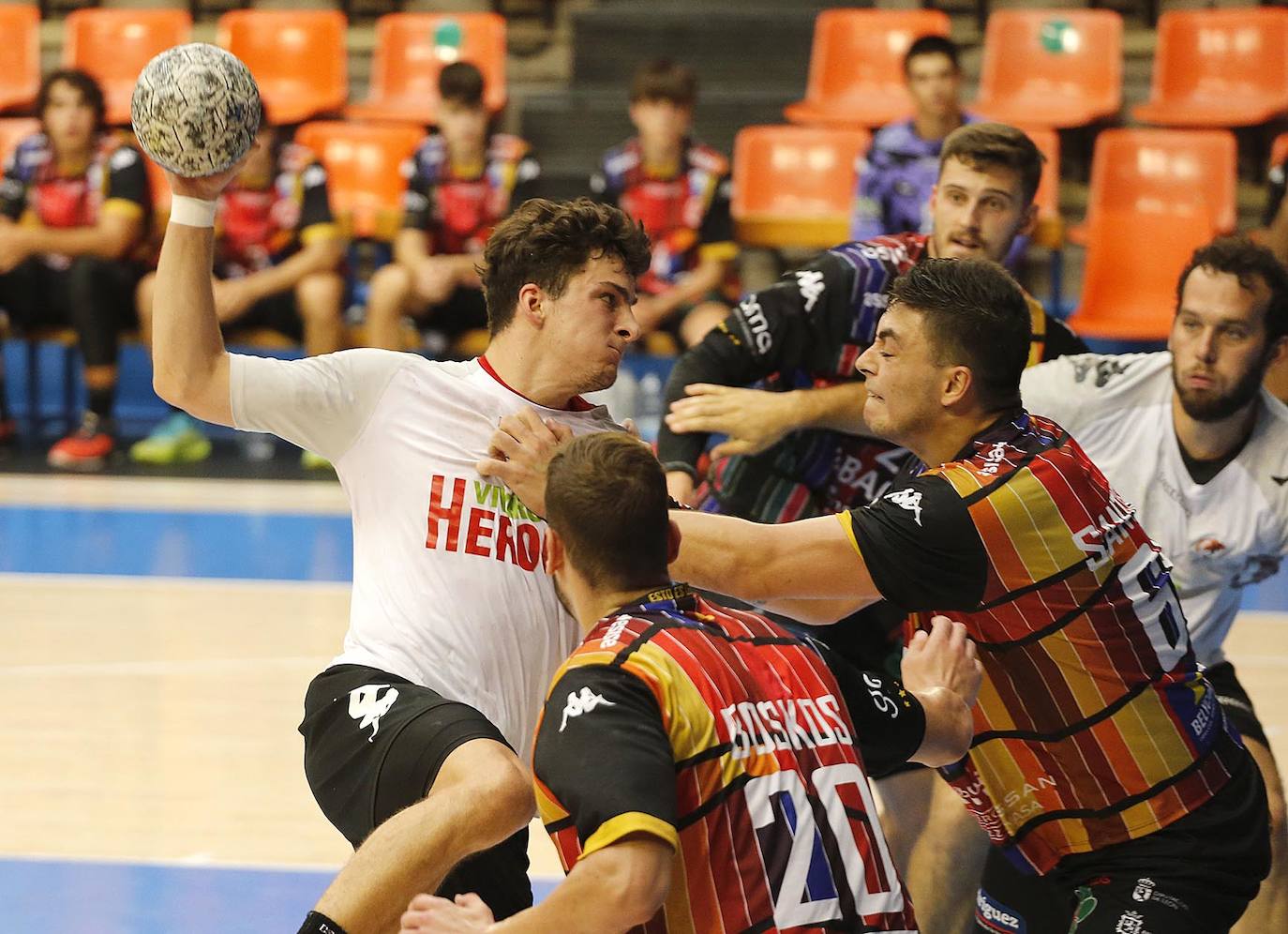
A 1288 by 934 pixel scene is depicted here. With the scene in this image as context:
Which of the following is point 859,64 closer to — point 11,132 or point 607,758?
point 11,132

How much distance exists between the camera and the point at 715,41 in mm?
12234

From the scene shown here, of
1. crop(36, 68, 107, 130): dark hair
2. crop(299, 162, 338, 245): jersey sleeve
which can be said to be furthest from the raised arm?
crop(36, 68, 107, 130): dark hair

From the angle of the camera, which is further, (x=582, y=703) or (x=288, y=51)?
(x=288, y=51)

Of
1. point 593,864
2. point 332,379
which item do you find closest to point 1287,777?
point 332,379

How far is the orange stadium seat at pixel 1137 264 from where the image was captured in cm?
1000

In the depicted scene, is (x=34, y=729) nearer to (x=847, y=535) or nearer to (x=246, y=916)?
(x=246, y=916)

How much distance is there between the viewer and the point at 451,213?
10211 millimetres

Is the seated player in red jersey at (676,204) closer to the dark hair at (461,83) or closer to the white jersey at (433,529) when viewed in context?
the dark hair at (461,83)

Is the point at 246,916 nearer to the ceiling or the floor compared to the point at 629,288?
nearer to the floor

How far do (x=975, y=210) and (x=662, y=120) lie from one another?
555 cm

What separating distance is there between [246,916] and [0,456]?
641 cm

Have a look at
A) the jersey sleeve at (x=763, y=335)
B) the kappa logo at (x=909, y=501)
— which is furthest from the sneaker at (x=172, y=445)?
the kappa logo at (x=909, y=501)

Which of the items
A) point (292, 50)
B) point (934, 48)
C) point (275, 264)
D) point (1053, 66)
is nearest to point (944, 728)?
point (934, 48)

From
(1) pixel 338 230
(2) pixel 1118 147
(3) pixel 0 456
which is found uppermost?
(2) pixel 1118 147
